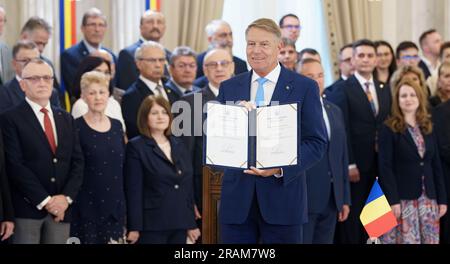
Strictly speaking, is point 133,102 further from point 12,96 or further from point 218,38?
point 218,38

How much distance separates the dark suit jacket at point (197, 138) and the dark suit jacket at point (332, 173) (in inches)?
38.4

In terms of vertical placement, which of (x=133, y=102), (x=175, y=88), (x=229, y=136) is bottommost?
(x=229, y=136)

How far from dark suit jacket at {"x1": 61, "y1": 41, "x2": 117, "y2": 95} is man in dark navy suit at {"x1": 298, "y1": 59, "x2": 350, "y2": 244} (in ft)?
6.96

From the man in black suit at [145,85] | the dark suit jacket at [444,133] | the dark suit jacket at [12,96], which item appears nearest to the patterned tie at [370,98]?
the dark suit jacket at [444,133]

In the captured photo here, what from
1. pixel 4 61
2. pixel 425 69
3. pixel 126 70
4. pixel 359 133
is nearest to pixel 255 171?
pixel 359 133

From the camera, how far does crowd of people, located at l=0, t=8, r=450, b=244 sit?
487 cm

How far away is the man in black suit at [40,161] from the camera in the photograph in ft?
21.1

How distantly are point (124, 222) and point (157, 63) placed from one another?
4.79 feet

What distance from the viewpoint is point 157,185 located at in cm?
683

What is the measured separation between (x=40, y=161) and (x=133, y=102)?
117 cm

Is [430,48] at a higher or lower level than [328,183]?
higher

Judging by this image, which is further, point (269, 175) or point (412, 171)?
point (412, 171)
